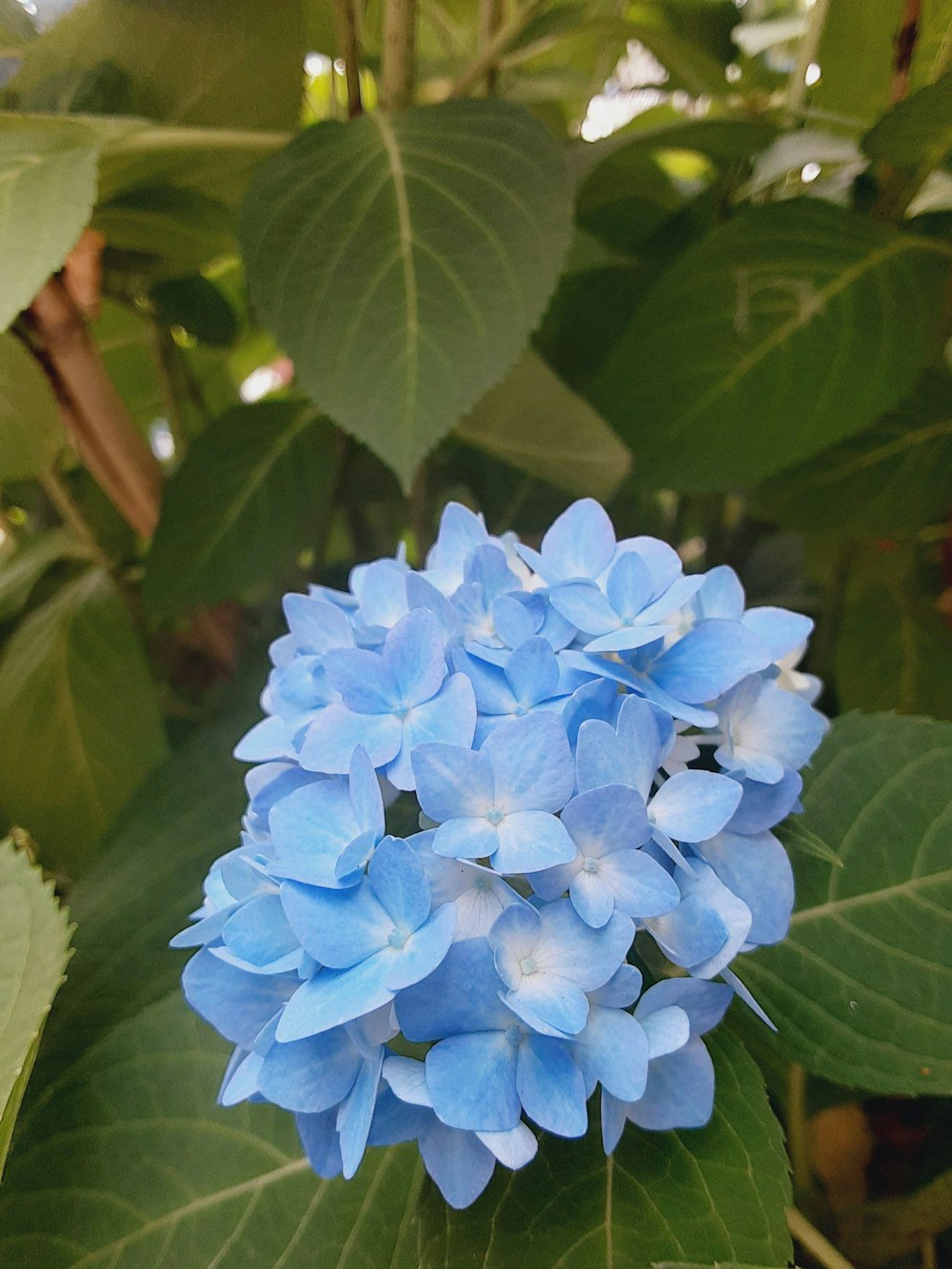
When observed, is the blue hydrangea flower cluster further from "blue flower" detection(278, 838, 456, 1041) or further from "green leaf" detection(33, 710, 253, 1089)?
"green leaf" detection(33, 710, 253, 1089)

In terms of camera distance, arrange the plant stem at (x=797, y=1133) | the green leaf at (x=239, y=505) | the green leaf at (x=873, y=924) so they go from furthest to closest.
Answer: the green leaf at (x=239, y=505) → the plant stem at (x=797, y=1133) → the green leaf at (x=873, y=924)

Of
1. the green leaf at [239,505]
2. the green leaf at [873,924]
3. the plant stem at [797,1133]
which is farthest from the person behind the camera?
the green leaf at [239,505]

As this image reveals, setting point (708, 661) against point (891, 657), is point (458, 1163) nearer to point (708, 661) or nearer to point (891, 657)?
point (708, 661)

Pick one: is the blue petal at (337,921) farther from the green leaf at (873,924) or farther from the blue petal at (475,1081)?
the green leaf at (873,924)

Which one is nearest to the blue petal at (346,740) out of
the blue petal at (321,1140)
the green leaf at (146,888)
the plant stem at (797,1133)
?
the blue petal at (321,1140)

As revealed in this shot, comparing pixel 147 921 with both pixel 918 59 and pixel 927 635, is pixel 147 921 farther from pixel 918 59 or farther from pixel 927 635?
pixel 918 59
